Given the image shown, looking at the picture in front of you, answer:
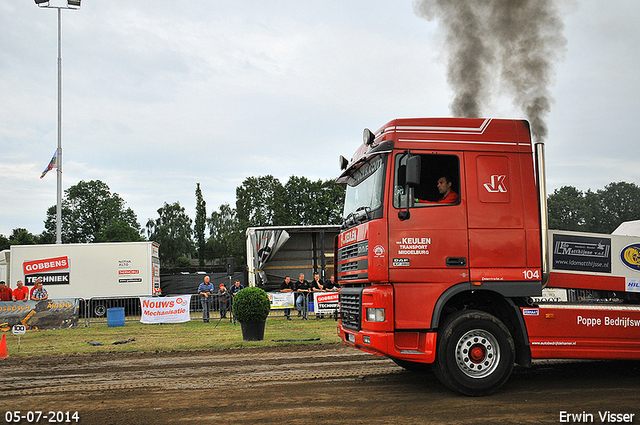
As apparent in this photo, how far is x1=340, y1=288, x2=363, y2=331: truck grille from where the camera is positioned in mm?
6816

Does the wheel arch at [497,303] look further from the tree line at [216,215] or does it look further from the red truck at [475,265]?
the tree line at [216,215]

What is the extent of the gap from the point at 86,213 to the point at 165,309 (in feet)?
217

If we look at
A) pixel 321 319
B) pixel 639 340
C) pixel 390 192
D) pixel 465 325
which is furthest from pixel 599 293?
pixel 321 319

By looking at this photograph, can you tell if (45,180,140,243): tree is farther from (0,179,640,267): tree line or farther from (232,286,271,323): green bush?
(232,286,271,323): green bush

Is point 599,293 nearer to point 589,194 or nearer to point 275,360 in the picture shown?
point 275,360

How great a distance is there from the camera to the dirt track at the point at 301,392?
5.49 m

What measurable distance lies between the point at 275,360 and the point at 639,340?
19.6 ft

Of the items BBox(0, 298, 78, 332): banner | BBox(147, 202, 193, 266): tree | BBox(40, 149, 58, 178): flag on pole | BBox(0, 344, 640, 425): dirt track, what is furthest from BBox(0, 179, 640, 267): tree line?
BBox(0, 344, 640, 425): dirt track

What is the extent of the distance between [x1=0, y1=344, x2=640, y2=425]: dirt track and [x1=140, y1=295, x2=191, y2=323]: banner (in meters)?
9.68

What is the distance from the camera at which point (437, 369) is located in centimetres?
623

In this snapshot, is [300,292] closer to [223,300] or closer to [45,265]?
[223,300]

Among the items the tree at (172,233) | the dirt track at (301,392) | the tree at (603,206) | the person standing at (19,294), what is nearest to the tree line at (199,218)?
the tree at (172,233)

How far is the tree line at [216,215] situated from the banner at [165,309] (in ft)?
125

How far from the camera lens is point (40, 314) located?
17.6 metres
